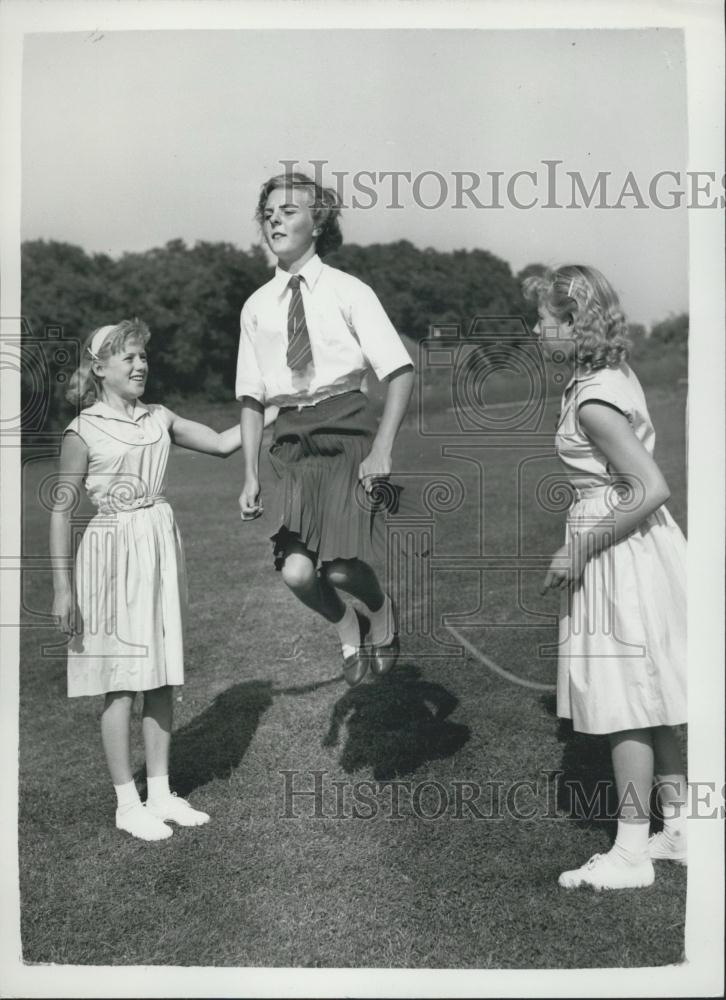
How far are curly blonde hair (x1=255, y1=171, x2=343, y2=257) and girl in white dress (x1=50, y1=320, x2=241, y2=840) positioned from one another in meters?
0.72

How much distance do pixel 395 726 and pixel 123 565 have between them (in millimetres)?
1766

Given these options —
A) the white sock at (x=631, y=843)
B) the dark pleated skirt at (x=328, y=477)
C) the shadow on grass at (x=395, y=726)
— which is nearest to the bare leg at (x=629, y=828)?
the white sock at (x=631, y=843)

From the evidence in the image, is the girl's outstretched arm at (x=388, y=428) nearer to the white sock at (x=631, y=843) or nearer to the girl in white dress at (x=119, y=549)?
the girl in white dress at (x=119, y=549)

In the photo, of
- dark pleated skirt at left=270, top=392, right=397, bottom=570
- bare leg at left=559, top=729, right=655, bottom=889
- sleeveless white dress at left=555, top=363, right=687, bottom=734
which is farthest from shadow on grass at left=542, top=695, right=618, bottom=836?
dark pleated skirt at left=270, top=392, right=397, bottom=570

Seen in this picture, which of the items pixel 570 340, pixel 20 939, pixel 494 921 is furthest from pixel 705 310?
pixel 20 939

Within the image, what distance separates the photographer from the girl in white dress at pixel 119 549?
3.80m

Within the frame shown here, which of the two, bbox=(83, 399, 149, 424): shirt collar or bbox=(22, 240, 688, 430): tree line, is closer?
bbox=(83, 399, 149, 424): shirt collar

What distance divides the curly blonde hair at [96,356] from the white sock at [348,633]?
1.39 meters

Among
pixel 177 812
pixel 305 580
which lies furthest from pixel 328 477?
pixel 177 812

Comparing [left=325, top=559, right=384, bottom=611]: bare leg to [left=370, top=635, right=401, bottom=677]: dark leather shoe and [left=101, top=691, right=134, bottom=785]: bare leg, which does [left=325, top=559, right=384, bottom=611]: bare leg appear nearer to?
[left=370, top=635, right=401, bottom=677]: dark leather shoe

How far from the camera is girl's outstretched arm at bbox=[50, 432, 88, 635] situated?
3.71 metres

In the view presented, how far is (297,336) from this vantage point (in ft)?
12.1

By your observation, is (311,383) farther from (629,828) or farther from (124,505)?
(629,828)

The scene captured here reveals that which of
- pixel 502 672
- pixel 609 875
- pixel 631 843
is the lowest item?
pixel 609 875
